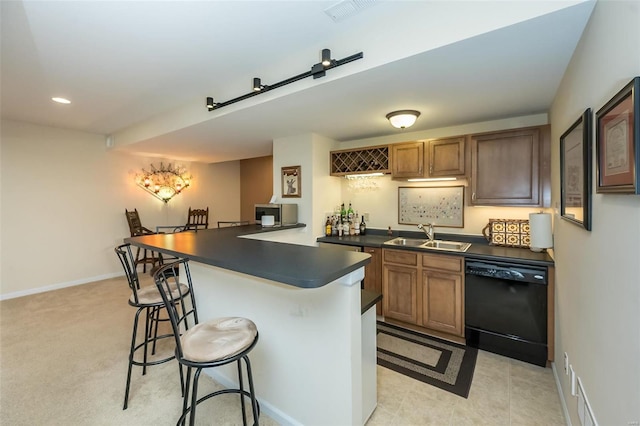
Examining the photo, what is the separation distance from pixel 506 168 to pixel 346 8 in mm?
2147

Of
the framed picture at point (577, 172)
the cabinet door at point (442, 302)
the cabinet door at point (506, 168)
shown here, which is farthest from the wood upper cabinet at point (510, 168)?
the cabinet door at point (442, 302)

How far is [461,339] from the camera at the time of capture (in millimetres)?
Answer: 2641

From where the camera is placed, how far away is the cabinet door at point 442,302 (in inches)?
103

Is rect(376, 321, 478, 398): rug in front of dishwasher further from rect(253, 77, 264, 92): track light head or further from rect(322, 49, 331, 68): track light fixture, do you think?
rect(253, 77, 264, 92): track light head

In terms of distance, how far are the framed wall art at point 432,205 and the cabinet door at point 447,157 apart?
1.23 ft

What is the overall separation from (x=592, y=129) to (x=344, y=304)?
147cm

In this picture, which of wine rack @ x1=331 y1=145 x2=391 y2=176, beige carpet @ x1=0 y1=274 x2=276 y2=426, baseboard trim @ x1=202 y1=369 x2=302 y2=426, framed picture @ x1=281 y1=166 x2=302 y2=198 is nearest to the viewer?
baseboard trim @ x1=202 y1=369 x2=302 y2=426

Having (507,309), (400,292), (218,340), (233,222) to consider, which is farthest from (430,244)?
(233,222)

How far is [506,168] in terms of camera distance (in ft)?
8.68

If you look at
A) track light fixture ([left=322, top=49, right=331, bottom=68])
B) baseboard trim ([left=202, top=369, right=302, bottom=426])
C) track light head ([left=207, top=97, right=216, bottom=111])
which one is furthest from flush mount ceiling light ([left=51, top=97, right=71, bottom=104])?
baseboard trim ([left=202, top=369, right=302, bottom=426])

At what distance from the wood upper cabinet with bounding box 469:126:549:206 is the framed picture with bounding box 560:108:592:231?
67 centimetres

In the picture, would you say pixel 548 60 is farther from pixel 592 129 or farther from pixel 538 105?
pixel 538 105

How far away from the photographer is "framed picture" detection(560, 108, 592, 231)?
1290 mm

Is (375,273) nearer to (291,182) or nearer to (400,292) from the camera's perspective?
(400,292)
